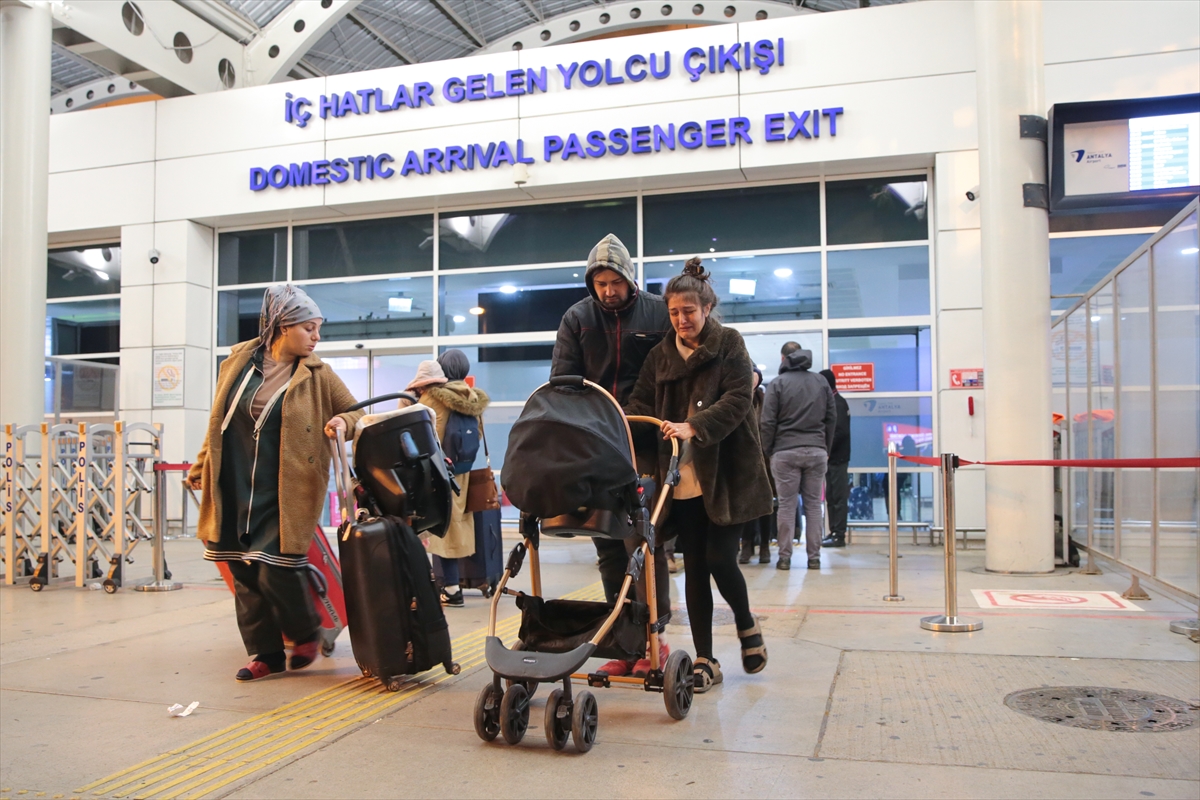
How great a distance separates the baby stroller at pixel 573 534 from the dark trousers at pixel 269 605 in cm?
139

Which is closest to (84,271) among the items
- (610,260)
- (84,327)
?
(84,327)

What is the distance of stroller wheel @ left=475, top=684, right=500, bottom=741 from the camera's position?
11.2 ft

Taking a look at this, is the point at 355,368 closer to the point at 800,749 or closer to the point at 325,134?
the point at 325,134

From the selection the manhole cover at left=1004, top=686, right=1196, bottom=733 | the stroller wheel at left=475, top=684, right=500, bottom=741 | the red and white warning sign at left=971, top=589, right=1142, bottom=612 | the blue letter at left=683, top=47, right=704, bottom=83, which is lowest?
the red and white warning sign at left=971, top=589, right=1142, bottom=612

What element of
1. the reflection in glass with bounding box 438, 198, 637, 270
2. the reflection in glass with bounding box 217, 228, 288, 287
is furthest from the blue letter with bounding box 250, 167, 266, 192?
the reflection in glass with bounding box 438, 198, 637, 270

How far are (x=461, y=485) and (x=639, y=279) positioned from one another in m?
6.38

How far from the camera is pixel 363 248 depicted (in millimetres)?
14047

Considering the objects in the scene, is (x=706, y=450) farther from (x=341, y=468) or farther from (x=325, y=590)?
(x=325, y=590)

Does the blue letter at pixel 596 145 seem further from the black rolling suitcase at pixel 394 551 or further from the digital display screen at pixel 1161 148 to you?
the black rolling suitcase at pixel 394 551

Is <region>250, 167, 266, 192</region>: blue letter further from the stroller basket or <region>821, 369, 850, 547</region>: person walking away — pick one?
the stroller basket

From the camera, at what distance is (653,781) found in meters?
3.03

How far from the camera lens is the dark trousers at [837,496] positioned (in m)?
10.5

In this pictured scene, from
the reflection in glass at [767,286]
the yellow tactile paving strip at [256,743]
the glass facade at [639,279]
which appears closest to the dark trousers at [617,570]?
the yellow tactile paving strip at [256,743]

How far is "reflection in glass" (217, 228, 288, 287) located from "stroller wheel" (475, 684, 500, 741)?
12.0 m
